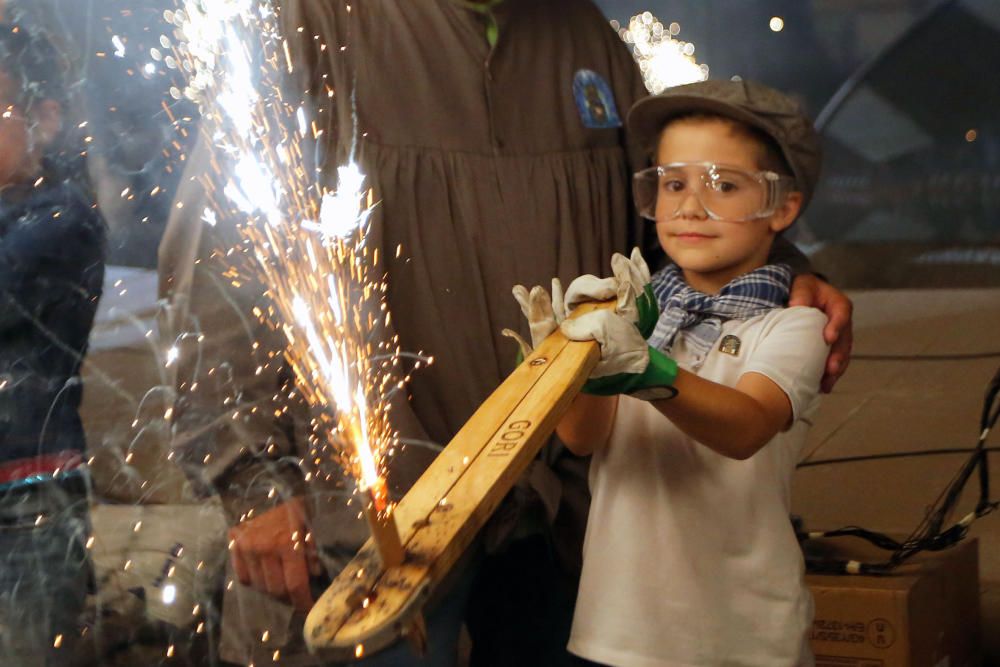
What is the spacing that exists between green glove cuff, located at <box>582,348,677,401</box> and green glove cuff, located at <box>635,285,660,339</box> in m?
0.07

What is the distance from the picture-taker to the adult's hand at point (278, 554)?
148cm

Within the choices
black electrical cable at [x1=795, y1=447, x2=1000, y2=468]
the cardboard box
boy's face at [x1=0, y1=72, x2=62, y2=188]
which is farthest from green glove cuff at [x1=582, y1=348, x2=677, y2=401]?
black electrical cable at [x1=795, y1=447, x2=1000, y2=468]

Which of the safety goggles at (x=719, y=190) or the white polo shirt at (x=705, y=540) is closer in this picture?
the white polo shirt at (x=705, y=540)

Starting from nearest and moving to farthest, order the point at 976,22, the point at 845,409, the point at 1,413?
the point at 1,413 < the point at 845,409 < the point at 976,22

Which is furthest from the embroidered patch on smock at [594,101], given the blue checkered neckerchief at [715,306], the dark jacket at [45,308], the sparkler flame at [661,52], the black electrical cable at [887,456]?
the sparkler flame at [661,52]

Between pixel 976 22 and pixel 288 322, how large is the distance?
242 inches

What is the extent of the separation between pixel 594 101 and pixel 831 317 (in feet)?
1.58

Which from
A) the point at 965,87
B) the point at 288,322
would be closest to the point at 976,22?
the point at 965,87

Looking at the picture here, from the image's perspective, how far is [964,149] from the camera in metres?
6.93

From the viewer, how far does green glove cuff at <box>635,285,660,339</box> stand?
1504mm

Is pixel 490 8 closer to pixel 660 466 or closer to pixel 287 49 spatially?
pixel 287 49

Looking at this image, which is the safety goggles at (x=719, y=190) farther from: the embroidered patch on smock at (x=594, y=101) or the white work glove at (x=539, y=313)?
the white work glove at (x=539, y=313)

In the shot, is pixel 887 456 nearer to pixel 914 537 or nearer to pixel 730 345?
pixel 914 537

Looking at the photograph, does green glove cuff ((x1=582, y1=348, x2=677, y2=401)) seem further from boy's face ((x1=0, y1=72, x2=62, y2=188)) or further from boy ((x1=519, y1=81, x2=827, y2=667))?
boy's face ((x1=0, y1=72, x2=62, y2=188))
